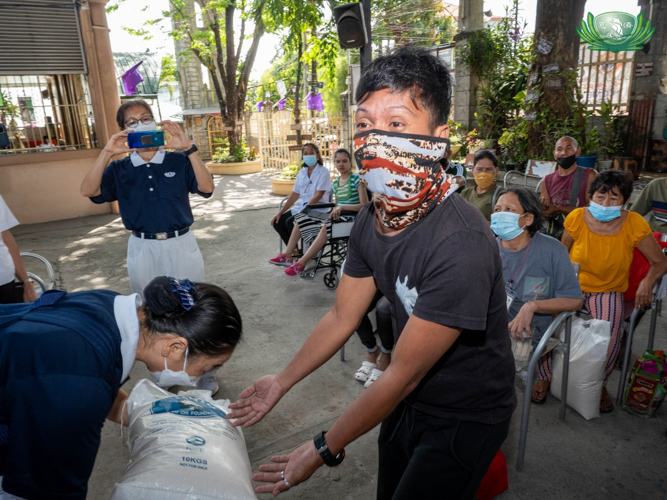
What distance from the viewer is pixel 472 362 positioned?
1.35 m

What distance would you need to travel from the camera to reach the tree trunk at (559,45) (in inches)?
278

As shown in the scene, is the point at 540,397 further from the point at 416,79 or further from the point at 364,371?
the point at 416,79

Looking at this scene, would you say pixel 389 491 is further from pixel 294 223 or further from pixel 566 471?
pixel 294 223

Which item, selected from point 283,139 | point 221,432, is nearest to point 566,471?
point 221,432

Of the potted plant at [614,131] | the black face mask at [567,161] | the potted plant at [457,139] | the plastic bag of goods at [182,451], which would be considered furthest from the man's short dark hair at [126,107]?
the potted plant at [614,131]

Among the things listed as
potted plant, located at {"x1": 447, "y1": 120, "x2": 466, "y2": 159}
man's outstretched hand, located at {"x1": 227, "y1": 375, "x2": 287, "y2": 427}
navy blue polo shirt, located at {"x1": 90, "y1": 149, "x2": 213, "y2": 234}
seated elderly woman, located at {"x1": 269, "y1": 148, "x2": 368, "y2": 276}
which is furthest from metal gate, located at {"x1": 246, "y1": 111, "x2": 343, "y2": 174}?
man's outstretched hand, located at {"x1": 227, "y1": 375, "x2": 287, "y2": 427}

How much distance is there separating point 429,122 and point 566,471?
84.2 inches

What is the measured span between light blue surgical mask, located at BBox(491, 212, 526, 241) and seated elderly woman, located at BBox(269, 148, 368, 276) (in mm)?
2526

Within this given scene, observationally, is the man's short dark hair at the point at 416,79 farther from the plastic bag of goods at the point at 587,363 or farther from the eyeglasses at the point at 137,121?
the eyeglasses at the point at 137,121

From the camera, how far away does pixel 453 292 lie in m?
1.14

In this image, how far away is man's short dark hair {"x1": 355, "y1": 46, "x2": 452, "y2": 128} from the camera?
1.20 m

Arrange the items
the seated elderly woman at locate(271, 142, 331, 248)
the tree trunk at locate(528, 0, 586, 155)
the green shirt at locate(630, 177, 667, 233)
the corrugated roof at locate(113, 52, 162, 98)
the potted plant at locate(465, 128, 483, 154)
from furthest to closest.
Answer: the corrugated roof at locate(113, 52, 162, 98) → the potted plant at locate(465, 128, 483, 154) → the tree trunk at locate(528, 0, 586, 155) → the seated elderly woman at locate(271, 142, 331, 248) → the green shirt at locate(630, 177, 667, 233)

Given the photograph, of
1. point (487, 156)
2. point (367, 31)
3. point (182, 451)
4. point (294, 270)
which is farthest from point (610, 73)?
point (182, 451)

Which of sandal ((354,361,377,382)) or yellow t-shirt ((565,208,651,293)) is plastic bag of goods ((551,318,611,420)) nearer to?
yellow t-shirt ((565,208,651,293))
